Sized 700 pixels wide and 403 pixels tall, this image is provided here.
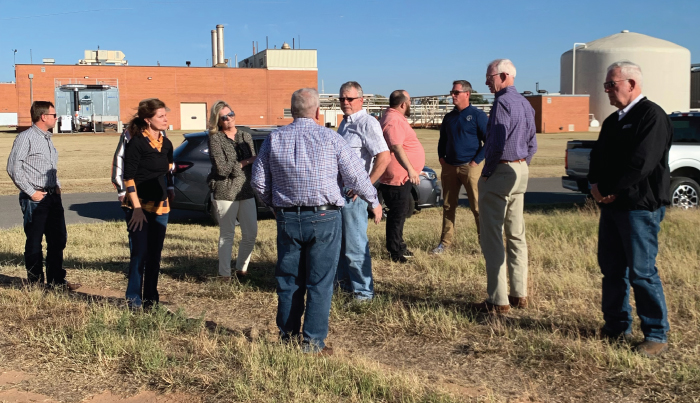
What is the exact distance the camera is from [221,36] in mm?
75188

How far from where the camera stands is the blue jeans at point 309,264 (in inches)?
169

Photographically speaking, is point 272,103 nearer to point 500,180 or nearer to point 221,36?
point 221,36

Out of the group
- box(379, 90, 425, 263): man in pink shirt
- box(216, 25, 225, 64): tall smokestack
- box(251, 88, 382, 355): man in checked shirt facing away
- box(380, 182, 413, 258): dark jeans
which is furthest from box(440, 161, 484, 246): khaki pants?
box(216, 25, 225, 64): tall smokestack

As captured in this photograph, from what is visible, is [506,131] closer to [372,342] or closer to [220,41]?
[372,342]

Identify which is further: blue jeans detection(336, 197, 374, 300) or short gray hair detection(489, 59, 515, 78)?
blue jeans detection(336, 197, 374, 300)

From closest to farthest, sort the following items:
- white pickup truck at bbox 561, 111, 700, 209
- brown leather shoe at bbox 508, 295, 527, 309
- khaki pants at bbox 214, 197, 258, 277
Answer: brown leather shoe at bbox 508, 295, 527, 309
khaki pants at bbox 214, 197, 258, 277
white pickup truck at bbox 561, 111, 700, 209

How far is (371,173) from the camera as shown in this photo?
606 centimetres

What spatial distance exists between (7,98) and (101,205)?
217 ft

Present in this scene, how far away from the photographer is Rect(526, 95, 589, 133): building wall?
5206 cm

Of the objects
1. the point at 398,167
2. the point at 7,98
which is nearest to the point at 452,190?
the point at 398,167

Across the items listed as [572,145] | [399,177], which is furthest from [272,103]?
[399,177]

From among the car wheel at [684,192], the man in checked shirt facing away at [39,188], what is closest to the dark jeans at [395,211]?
the man in checked shirt facing away at [39,188]

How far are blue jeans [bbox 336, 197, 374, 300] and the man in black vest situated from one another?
7.08 ft

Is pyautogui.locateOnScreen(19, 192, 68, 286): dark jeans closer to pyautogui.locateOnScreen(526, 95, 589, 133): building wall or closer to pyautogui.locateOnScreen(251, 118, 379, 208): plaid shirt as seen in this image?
pyautogui.locateOnScreen(251, 118, 379, 208): plaid shirt
